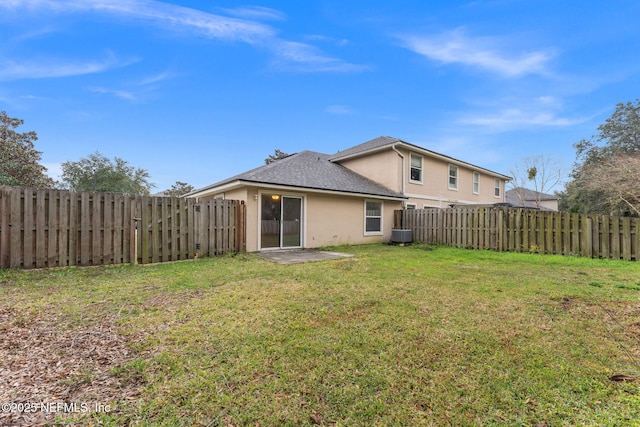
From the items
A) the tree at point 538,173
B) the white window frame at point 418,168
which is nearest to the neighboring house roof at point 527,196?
the tree at point 538,173

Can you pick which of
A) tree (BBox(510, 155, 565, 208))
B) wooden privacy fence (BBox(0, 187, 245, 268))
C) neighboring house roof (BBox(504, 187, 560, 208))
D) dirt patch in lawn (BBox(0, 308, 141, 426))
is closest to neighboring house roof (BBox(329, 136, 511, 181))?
wooden privacy fence (BBox(0, 187, 245, 268))

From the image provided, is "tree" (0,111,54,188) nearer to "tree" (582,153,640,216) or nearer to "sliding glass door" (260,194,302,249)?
"sliding glass door" (260,194,302,249)

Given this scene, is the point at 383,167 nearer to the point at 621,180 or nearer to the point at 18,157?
the point at 621,180

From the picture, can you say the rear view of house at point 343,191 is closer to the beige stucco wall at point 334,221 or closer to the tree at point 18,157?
the beige stucco wall at point 334,221

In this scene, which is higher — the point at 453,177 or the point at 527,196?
the point at 453,177

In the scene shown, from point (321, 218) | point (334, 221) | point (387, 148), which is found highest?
point (387, 148)

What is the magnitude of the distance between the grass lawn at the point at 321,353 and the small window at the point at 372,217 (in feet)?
26.4

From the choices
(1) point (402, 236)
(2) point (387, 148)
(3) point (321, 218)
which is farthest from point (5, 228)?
(2) point (387, 148)

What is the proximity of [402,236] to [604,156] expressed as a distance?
901 inches

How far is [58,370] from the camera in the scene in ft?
7.09

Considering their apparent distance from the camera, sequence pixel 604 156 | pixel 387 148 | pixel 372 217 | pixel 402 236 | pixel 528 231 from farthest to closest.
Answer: pixel 604 156 → pixel 387 148 → pixel 372 217 → pixel 402 236 → pixel 528 231

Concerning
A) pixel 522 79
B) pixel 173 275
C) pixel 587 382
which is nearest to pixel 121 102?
pixel 173 275

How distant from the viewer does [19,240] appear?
5.68 m

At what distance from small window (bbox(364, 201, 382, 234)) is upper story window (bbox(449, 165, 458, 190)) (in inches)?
259
